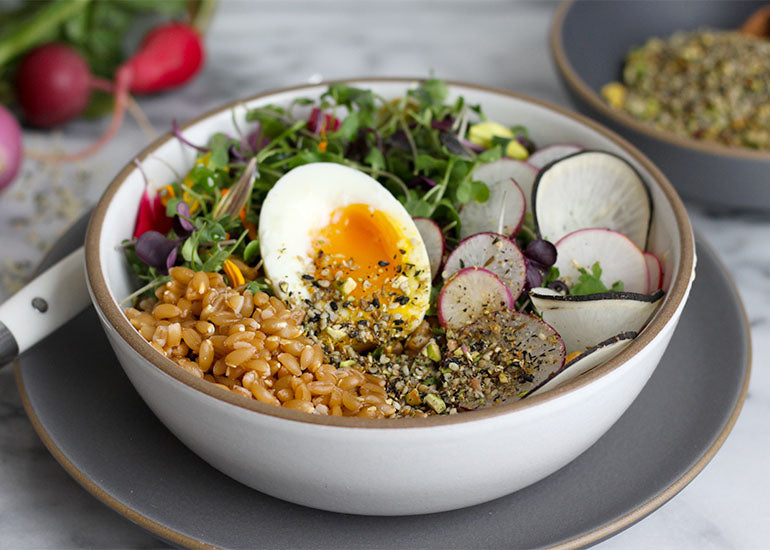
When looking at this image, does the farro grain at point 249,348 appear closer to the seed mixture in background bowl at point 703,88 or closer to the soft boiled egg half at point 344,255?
the soft boiled egg half at point 344,255

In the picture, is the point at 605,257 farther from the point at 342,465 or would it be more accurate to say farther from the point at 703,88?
the point at 703,88

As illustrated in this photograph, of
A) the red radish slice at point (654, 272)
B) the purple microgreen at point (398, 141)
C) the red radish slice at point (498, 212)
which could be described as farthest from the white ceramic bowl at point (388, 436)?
the purple microgreen at point (398, 141)

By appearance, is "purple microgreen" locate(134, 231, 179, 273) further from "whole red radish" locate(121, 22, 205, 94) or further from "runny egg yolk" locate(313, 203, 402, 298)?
"whole red radish" locate(121, 22, 205, 94)

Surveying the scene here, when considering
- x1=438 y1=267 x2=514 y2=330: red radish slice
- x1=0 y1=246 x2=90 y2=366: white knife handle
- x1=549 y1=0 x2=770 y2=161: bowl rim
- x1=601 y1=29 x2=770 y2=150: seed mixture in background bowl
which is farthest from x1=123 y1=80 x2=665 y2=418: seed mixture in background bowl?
x1=601 y1=29 x2=770 y2=150: seed mixture in background bowl

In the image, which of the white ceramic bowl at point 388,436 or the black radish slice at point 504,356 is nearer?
the white ceramic bowl at point 388,436

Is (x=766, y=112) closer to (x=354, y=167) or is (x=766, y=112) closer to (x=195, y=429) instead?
(x=354, y=167)

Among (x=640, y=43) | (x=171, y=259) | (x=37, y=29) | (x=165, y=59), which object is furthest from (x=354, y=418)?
(x=640, y=43)
